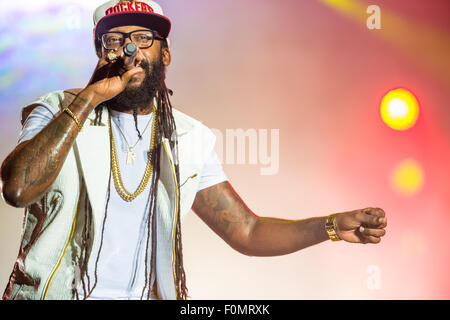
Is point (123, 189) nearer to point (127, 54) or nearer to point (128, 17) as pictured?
point (127, 54)

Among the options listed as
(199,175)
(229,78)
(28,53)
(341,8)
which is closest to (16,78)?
(28,53)

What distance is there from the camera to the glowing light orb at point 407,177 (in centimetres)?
343

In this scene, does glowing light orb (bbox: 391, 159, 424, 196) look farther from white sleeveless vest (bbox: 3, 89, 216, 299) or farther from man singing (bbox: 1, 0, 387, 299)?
white sleeveless vest (bbox: 3, 89, 216, 299)

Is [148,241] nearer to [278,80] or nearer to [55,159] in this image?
[55,159]

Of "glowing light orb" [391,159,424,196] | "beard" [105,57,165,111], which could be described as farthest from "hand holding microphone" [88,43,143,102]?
"glowing light orb" [391,159,424,196]

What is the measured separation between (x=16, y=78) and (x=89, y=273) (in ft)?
5.23

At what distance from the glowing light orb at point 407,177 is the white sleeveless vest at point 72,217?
5.98 ft

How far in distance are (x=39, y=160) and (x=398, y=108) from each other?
2.49 m

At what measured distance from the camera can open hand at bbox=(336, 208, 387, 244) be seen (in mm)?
1970

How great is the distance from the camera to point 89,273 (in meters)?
1.86

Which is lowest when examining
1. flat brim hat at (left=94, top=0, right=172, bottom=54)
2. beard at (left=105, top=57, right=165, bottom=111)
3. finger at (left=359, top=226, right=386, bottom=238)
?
finger at (left=359, top=226, right=386, bottom=238)

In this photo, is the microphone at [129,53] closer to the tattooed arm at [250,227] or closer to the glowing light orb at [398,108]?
the tattooed arm at [250,227]

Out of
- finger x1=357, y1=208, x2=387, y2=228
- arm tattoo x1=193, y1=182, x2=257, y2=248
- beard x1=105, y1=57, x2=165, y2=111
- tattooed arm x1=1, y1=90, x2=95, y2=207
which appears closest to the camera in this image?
tattooed arm x1=1, y1=90, x2=95, y2=207

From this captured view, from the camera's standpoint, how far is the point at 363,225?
2.02 m
